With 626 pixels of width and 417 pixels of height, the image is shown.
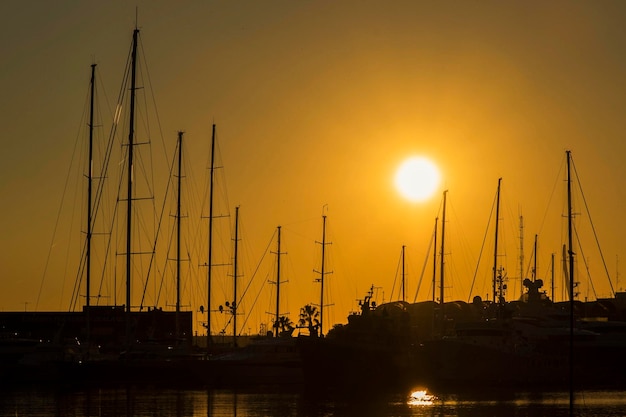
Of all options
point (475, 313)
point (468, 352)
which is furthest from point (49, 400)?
point (475, 313)

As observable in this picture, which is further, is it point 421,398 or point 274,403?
point 421,398

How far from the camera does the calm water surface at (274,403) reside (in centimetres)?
5803

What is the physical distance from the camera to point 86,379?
72.7 meters

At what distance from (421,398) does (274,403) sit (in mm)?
10100

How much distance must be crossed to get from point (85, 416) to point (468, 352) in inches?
1467

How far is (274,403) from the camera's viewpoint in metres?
63.4

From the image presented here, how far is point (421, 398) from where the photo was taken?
68438 millimetres

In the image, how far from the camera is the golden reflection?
6531 cm

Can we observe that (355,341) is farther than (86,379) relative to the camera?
Yes

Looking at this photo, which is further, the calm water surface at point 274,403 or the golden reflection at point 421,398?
the golden reflection at point 421,398

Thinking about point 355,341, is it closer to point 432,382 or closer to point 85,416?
point 432,382

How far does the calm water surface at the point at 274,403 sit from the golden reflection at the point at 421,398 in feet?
0.19

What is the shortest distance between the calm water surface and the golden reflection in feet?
0.19

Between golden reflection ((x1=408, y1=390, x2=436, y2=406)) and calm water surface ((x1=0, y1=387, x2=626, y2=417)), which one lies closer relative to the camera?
calm water surface ((x1=0, y1=387, x2=626, y2=417))
